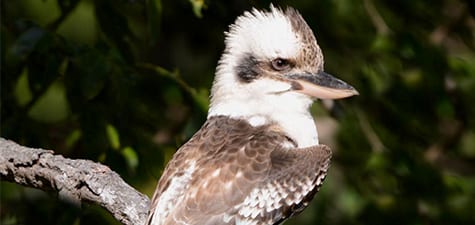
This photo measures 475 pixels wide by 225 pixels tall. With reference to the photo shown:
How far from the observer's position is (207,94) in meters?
6.17

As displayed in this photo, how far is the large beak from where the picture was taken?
17.8 feet

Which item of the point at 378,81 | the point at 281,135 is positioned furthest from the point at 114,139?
the point at 378,81

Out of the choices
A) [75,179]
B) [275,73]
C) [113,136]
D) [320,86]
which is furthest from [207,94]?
[75,179]

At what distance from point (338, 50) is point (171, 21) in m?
1.49

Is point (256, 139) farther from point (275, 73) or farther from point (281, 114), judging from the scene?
point (275, 73)

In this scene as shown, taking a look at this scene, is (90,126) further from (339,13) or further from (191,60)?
(191,60)

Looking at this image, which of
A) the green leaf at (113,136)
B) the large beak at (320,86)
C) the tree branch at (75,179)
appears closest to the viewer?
the tree branch at (75,179)

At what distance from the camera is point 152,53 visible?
352 inches

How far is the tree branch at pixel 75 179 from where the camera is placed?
4.91m

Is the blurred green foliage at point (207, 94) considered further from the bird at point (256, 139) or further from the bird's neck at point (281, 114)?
the bird's neck at point (281, 114)

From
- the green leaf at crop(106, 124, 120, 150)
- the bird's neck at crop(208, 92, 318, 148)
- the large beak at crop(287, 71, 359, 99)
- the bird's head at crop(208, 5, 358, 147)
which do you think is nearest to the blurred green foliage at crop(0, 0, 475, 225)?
the green leaf at crop(106, 124, 120, 150)

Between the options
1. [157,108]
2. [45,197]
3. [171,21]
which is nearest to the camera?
[45,197]

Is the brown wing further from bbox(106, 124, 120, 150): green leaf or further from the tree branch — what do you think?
bbox(106, 124, 120, 150): green leaf

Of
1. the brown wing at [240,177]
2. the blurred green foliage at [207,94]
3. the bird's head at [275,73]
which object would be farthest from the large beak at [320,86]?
the blurred green foliage at [207,94]
